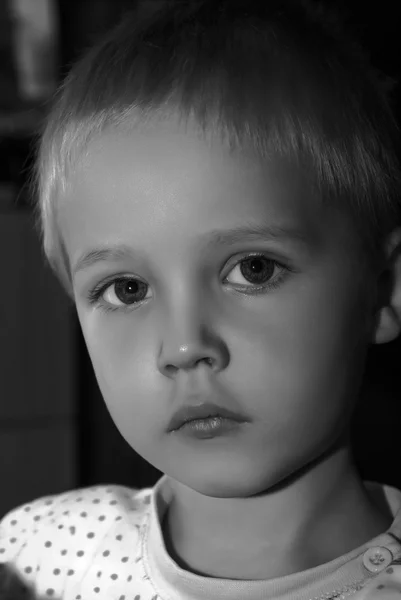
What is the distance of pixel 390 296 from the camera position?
776 millimetres

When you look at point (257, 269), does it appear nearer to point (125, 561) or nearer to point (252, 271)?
point (252, 271)

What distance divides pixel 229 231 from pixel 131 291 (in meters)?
0.12

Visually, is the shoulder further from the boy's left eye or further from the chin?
the boy's left eye

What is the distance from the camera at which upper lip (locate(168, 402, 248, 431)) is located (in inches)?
25.3

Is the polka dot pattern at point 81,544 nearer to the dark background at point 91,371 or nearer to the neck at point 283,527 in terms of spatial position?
the neck at point 283,527

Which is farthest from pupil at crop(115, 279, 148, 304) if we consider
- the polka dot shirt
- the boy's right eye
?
the polka dot shirt

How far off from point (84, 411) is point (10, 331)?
1.58 feet

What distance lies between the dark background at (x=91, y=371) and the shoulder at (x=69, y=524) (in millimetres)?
912

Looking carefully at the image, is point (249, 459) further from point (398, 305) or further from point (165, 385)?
point (398, 305)

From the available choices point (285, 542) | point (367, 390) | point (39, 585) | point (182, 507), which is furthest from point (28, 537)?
point (367, 390)

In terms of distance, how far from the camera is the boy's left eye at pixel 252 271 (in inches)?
26.0

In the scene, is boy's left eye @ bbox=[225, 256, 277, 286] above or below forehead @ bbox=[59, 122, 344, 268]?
below

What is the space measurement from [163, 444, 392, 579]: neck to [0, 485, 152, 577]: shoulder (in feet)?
0.32

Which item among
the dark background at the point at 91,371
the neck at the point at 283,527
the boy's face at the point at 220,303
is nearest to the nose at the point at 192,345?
the boy's face at the point at 220,303
